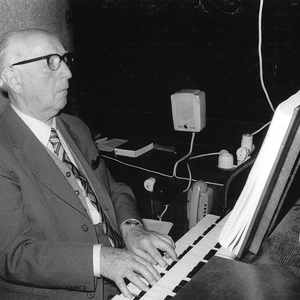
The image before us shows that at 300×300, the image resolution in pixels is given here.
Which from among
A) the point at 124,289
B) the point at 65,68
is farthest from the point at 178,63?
the point at 124,289

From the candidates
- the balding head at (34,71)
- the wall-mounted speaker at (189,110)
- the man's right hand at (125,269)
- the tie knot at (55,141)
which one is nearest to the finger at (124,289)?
the man's right hand at (125,269)

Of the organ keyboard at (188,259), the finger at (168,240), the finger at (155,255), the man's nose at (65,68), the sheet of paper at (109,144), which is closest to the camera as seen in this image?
the organ keyboard at (188,259)

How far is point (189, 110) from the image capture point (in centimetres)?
249

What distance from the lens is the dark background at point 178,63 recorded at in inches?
88.5

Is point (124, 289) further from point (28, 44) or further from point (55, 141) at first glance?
point (28, 44)

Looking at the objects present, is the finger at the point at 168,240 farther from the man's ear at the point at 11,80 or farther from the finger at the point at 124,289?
the man's ear at the point at 11,80

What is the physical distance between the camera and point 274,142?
0.87 meters

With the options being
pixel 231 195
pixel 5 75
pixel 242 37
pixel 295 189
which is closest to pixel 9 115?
pixel 5 75

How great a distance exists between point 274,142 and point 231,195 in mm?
830

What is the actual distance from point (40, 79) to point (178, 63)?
1.14 meters

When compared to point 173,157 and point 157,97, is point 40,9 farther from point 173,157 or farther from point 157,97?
point 173,157

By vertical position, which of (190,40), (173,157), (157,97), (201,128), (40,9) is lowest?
(173,157)

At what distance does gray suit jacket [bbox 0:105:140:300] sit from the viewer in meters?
1.38

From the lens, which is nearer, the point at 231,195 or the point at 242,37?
the point at 231,195
